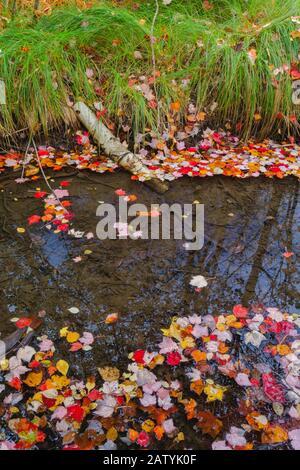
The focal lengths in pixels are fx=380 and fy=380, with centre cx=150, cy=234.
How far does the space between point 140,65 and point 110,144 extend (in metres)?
1.14

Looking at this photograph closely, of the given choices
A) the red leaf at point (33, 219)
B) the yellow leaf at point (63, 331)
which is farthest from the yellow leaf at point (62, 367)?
the red leaf at point (33, 219)

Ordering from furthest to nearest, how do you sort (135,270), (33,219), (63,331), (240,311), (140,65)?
(140,65) < (33,219) < (135,270) < (240,311) < (63,331)

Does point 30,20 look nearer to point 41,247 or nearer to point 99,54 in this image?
point 99,54

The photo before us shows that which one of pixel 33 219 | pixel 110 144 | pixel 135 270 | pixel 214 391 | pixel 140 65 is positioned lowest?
pixel 214 391

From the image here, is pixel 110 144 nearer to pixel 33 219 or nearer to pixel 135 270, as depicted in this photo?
pixel 33 219

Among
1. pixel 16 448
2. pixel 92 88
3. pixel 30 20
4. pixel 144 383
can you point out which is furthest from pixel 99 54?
pixel 16 448

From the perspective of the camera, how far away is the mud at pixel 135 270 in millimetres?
2641

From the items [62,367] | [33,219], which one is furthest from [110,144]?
[62,367]

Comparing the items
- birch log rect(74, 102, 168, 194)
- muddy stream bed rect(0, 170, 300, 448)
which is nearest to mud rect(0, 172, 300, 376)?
muddy stream bed rect(0, 170, 300, 448)

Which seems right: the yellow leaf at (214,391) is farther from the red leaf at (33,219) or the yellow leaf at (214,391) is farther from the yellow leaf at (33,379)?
the red leaf at (33,219)

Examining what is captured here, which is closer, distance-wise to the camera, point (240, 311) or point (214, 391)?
point (214, 391)

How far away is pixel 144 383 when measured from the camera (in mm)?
2273

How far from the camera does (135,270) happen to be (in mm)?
3084

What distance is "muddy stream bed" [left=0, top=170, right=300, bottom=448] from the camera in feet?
8.63
